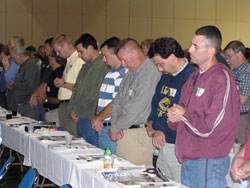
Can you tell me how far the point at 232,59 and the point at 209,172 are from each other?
2.49 meters

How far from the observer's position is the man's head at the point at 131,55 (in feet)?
11.8

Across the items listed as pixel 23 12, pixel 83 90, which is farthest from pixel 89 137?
pixel 23 12

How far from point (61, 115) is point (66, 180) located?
2119 millimetres

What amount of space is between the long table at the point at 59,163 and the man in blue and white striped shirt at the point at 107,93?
9.8 inches

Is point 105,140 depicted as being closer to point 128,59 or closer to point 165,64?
point 128,59

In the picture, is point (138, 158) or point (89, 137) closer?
point (138, 158)

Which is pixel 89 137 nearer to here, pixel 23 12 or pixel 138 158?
pixel 138 158

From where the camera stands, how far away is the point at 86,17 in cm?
1138

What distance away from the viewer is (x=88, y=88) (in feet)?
14.8

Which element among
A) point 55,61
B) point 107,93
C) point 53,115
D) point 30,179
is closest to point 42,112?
point 53,115

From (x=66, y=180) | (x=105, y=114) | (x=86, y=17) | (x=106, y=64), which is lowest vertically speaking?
(x=66, y=180)

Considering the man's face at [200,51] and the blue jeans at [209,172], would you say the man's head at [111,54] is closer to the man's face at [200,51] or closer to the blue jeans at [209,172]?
the man's face at [200,51]

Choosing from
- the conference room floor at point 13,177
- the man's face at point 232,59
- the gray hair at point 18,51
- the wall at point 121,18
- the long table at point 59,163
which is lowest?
the conference room floor at point 13,177

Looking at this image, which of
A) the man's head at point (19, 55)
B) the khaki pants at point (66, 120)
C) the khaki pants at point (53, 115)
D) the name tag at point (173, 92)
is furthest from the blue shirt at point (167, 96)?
the man's head at point (19, 55)
